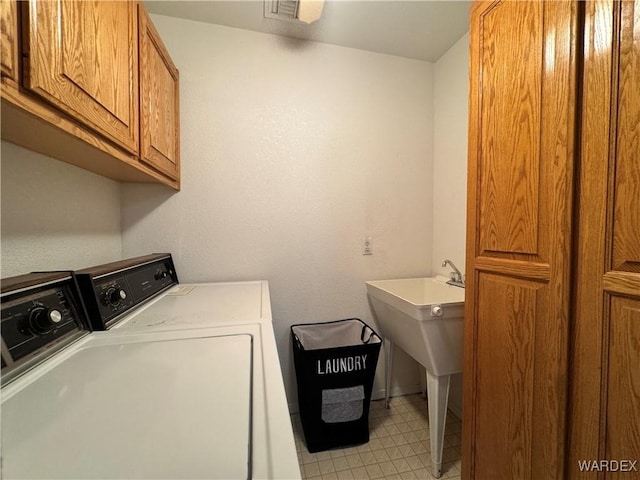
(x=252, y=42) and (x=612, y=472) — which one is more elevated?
(x=252, y=42)

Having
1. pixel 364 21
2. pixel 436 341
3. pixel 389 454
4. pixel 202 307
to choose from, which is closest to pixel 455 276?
pixel 436 341

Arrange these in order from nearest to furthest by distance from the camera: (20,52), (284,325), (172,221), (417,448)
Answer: (20,52)
(417,448)
(172,221)
(284,325)

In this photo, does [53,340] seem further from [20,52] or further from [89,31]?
[89,31]

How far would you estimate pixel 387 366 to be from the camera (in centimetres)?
189

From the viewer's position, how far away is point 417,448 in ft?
4.90

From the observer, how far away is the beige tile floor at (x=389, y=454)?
4.42 ft

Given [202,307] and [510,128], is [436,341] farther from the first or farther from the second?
[202,307]

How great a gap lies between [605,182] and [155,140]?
5.42 ft

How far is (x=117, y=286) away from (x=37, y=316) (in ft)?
1.08

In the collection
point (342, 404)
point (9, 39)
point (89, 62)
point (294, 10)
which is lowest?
point (342, 404)

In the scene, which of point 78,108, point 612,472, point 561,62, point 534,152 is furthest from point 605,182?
point 78,108

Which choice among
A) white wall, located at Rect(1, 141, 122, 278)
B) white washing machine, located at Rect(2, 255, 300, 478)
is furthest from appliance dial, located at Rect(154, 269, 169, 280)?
white washing machine, located at Rect(2, 255, 300, 478)

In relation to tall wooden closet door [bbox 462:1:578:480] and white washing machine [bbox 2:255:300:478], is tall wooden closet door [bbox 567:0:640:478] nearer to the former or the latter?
tall wooden closet door [bbox 462:1:578:480]

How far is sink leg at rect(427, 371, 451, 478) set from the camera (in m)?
1.33
